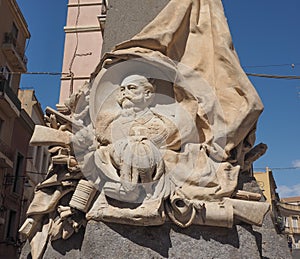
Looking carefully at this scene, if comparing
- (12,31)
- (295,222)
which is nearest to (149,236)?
(12,31)

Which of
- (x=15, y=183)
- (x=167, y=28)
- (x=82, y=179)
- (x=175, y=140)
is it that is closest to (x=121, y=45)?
(x=167, y=28)

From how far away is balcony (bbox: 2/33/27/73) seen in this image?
56.1 feet

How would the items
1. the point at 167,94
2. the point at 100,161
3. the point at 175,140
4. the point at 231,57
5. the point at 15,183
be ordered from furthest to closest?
1. the point at 15,183
2. the point at 231,57
3. the point at 167,94
4. the point at 175,140
5. the point at 100,161

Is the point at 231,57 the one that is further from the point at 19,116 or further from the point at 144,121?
the point at 19,116

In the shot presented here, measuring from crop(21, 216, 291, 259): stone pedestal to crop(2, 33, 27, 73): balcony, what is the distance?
15.7 m

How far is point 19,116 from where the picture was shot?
58.4ft

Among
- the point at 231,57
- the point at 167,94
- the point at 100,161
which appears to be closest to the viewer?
the point at 100,161

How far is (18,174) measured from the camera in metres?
17.8

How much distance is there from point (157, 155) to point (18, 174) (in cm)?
1607

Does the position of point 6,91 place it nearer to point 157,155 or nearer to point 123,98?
point 123,98

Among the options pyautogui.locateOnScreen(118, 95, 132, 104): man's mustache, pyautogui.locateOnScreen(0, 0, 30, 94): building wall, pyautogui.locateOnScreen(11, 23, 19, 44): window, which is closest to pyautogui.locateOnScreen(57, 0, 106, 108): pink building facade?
pyautogui.locateOnScreen(0, 0, 30, 94): building wall

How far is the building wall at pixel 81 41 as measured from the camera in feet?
37.4

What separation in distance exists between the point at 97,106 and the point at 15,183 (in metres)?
15.2

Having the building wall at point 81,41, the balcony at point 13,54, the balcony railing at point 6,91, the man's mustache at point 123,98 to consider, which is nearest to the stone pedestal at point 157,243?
the man's mustache at point 123,98
